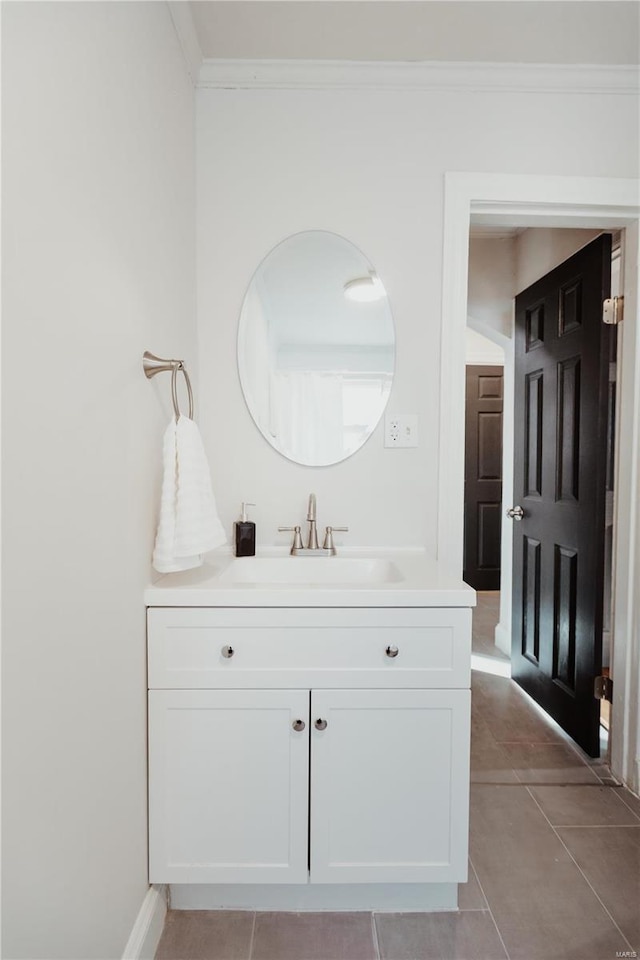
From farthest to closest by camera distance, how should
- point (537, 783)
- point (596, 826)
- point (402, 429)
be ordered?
point (537, 783)
point (402, 429)
point (596, 826)

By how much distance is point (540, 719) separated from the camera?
2424mm

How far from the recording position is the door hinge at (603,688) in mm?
2047

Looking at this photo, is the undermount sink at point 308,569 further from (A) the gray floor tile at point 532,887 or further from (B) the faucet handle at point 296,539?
(A) the gray floor tile at point 532,887

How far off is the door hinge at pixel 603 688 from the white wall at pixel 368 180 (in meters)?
1.05

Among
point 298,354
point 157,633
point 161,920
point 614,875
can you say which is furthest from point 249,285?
point 614,875

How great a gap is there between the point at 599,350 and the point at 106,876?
2235mm

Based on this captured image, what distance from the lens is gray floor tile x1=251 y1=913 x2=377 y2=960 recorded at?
4.20ft

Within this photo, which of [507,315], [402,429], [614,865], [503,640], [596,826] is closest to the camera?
[614,865]

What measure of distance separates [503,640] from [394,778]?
2171 millimetres

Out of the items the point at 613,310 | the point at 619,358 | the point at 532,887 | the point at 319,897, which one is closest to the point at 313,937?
the point at 319,897

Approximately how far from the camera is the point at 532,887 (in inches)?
58.4

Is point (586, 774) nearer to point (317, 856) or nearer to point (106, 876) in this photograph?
point (317, 856)

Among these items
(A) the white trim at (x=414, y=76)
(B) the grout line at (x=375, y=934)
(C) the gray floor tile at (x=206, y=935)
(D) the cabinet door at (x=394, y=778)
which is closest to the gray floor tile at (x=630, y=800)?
(D) the cabinet door at (x=394, y=778)

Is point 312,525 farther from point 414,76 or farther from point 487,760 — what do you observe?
point 414,76
